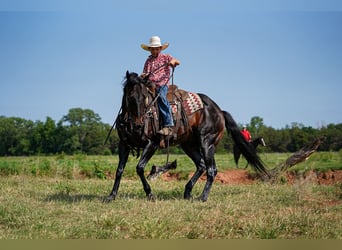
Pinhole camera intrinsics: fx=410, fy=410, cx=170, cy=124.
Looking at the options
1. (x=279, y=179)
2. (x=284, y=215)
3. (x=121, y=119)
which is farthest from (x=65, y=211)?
(x=279, y=179)

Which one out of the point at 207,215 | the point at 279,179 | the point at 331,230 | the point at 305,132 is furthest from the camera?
the point at 305,132

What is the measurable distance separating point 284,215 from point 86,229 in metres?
2.65

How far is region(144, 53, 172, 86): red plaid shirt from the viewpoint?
788 cm

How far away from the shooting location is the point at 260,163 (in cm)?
892

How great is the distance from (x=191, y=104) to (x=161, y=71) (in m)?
0.96

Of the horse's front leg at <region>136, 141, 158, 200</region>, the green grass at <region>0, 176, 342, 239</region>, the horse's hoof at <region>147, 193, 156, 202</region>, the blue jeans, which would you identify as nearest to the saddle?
the blue jeans

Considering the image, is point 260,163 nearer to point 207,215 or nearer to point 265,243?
point 207,215

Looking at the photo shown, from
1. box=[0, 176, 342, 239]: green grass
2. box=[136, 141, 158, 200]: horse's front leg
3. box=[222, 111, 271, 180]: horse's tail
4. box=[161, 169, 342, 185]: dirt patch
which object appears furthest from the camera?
box=[161, 169, 342, 185]: dirt patch

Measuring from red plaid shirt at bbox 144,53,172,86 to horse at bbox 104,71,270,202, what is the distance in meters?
0.23

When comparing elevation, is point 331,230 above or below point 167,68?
below

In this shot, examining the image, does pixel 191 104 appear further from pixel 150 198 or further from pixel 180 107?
pixel 150 198

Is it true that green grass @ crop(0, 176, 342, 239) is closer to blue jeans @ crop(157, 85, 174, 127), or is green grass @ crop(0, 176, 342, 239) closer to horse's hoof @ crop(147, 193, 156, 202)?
horse's hoof @ crop(147, 193, 156, 202)

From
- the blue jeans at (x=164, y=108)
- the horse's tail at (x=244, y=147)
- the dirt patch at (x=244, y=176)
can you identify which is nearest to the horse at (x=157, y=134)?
the horse's tail at (x=244, y=147)

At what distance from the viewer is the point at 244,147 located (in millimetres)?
9070
